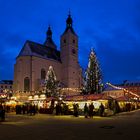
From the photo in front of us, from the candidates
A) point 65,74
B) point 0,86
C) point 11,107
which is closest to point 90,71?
point 11,107

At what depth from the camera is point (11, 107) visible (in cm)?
5425

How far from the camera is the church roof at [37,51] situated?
8847 centimetres

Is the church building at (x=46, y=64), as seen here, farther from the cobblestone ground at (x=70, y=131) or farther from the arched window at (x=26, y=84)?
the cobblestone ground at (x=70, y=131)

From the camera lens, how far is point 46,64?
9112cm

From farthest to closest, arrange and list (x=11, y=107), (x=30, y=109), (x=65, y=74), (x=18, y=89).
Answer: (x=65, y=74)
(x=18, y=89)
(x=11, y=107)
(x=30, y=109)

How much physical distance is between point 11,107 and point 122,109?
2149cm

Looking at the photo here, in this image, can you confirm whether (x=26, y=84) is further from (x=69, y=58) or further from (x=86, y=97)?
(x=86, y=97)

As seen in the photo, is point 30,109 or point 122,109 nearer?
point 30,109

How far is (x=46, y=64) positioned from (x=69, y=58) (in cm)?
885

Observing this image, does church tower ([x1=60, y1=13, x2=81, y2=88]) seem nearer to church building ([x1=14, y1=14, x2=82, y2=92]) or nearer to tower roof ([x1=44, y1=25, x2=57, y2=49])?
church building ([x1=14, y1=14, x2=82, y2=92])

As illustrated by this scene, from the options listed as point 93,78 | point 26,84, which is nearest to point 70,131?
Answer: point 93,78

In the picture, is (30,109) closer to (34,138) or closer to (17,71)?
(34,138)

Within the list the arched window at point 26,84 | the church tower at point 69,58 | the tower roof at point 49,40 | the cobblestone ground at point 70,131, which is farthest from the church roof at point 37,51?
the cobblestone ground at point 70,131

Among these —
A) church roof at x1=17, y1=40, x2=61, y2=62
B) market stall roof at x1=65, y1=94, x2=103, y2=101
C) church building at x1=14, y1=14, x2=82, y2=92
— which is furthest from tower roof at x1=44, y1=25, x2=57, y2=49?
market stall roof at x1=65, y1=94, x2=103, y2=101
